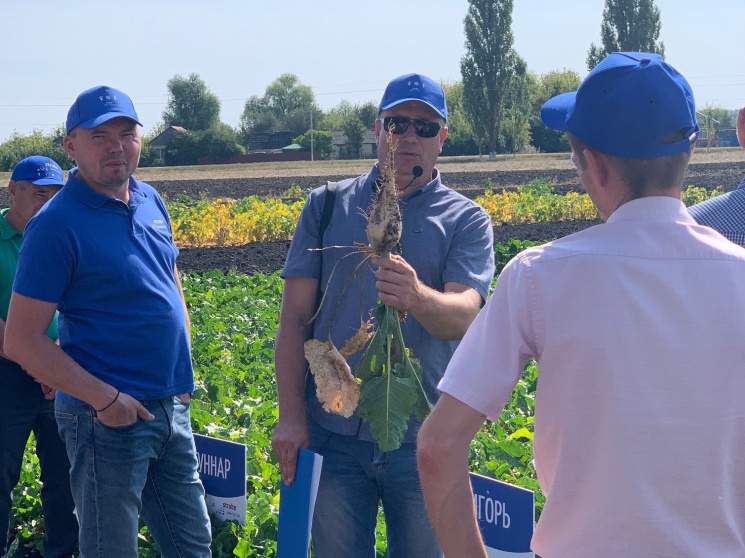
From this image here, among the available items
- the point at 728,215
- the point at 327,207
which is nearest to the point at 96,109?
the point at 327,207

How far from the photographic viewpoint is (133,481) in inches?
124

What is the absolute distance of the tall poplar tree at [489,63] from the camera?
59.9 m

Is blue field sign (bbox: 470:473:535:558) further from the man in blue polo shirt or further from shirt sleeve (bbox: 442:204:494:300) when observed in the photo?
the man in blue polo shirt

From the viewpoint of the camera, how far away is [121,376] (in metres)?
3.18

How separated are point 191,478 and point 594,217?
17.6 metres

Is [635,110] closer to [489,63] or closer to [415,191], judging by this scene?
[415,191]

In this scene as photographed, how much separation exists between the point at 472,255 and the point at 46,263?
1359mm

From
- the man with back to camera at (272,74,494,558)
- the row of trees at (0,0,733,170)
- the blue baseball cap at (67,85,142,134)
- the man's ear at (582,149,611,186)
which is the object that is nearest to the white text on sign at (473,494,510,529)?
the man with back to camera at (272,74,494,558)

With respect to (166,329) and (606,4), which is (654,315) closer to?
(166,329)

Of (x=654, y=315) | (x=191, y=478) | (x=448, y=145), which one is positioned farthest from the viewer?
(x=448, y=145)

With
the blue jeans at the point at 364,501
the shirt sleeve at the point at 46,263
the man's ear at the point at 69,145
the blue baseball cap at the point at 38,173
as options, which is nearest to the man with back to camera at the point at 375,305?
the blue jeans at the point at 364,501

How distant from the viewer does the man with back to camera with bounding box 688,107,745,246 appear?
288 centimetres

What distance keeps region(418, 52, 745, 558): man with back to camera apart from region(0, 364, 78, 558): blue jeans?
3101mm

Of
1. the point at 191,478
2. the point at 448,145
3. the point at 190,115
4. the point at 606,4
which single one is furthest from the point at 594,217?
the point at 190,115
